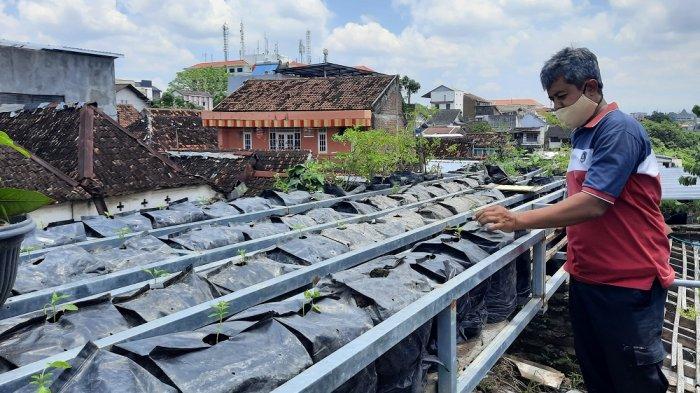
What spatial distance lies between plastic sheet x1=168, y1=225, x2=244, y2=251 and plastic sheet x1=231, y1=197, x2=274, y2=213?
1.29m

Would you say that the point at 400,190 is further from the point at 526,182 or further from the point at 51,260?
the point at 51,260

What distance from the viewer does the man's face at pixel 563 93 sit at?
2570mm

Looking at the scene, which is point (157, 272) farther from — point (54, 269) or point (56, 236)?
point (56, 236)

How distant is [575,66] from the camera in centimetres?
251

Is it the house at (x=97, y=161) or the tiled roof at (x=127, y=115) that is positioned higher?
the tiled roof at (x=127, y=115)

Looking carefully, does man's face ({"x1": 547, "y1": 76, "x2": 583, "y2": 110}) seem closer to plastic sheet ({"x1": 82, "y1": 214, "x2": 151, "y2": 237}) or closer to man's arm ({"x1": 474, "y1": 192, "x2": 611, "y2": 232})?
man's arm ({"x1": 474, "y1": 192, "x2": 611, "y2": 232})

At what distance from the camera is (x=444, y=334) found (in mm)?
2555

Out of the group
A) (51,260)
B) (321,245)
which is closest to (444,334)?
(321,245)

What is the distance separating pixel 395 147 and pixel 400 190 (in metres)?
5.45

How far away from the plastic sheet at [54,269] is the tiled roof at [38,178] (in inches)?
254

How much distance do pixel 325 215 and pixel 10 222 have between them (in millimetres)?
3065

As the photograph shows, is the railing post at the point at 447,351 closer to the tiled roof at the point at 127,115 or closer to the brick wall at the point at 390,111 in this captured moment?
the brick wall at the point at 390,111

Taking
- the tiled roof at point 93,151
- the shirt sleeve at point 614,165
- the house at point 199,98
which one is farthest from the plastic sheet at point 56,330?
the house at point 199,98

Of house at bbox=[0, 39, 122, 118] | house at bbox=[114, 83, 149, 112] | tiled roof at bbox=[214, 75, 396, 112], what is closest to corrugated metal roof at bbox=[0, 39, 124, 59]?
house at bbox=[0, 39, 122, 118]
